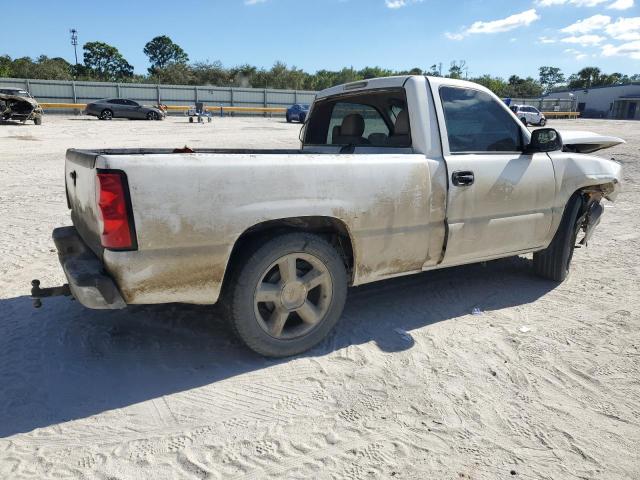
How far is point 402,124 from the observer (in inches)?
157

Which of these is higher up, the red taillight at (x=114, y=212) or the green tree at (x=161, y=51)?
the green tree at (x=161, y=51)

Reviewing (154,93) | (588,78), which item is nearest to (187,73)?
(154,93)

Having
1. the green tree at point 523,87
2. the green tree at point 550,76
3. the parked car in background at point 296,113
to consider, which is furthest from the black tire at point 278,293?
the green tree at point 550,76

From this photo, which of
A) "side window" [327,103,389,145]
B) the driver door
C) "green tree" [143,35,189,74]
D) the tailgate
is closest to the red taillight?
the tailgate

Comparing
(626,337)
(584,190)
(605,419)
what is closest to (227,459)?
(605,419)

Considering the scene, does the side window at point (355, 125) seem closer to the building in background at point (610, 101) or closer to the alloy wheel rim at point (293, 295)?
the alloy wheel rim at point (293, 295)

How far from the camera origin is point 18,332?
3600 mm

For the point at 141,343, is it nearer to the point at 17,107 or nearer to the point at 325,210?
the point at 325,210

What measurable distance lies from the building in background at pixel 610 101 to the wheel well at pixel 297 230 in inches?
2884

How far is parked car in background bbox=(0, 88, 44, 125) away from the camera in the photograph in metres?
22.6

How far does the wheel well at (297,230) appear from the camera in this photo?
3.13 meters

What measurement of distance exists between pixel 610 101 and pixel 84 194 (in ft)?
262

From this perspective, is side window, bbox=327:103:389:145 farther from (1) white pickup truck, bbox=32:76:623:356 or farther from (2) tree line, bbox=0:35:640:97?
(2) tree line, bbox=0:35:640:97

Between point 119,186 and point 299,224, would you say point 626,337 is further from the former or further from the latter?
point 119,186
